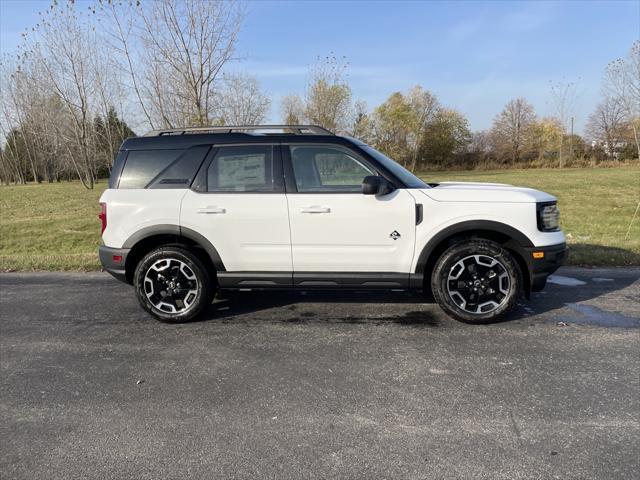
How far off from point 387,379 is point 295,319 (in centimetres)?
152

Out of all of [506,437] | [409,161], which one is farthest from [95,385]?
[409,161]

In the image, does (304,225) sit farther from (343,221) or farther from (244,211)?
(244,211)

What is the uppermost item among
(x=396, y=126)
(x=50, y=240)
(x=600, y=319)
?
(x=396, y=126)

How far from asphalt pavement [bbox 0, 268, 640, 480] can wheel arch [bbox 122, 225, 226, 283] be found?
59cm

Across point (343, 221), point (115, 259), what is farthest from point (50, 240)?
point (343, 221)

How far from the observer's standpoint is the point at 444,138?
59000 mm

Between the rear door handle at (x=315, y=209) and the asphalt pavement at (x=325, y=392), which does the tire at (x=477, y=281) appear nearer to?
Answer: the asphalt pavement at (x=325, y=392)

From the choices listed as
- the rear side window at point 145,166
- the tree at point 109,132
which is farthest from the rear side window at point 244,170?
the tree at point 109,132

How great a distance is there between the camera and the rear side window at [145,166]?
455cm

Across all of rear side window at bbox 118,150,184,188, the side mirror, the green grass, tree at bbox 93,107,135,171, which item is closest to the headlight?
the side mirror

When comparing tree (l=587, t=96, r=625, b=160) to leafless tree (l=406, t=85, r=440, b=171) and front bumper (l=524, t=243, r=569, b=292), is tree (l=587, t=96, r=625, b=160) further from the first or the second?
front bumper (l=524, t=243, r=569, b=292)

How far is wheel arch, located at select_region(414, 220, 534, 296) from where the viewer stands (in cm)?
420

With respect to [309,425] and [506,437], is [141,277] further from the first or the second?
[506,437]

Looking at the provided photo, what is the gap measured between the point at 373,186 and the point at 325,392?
193 cm
